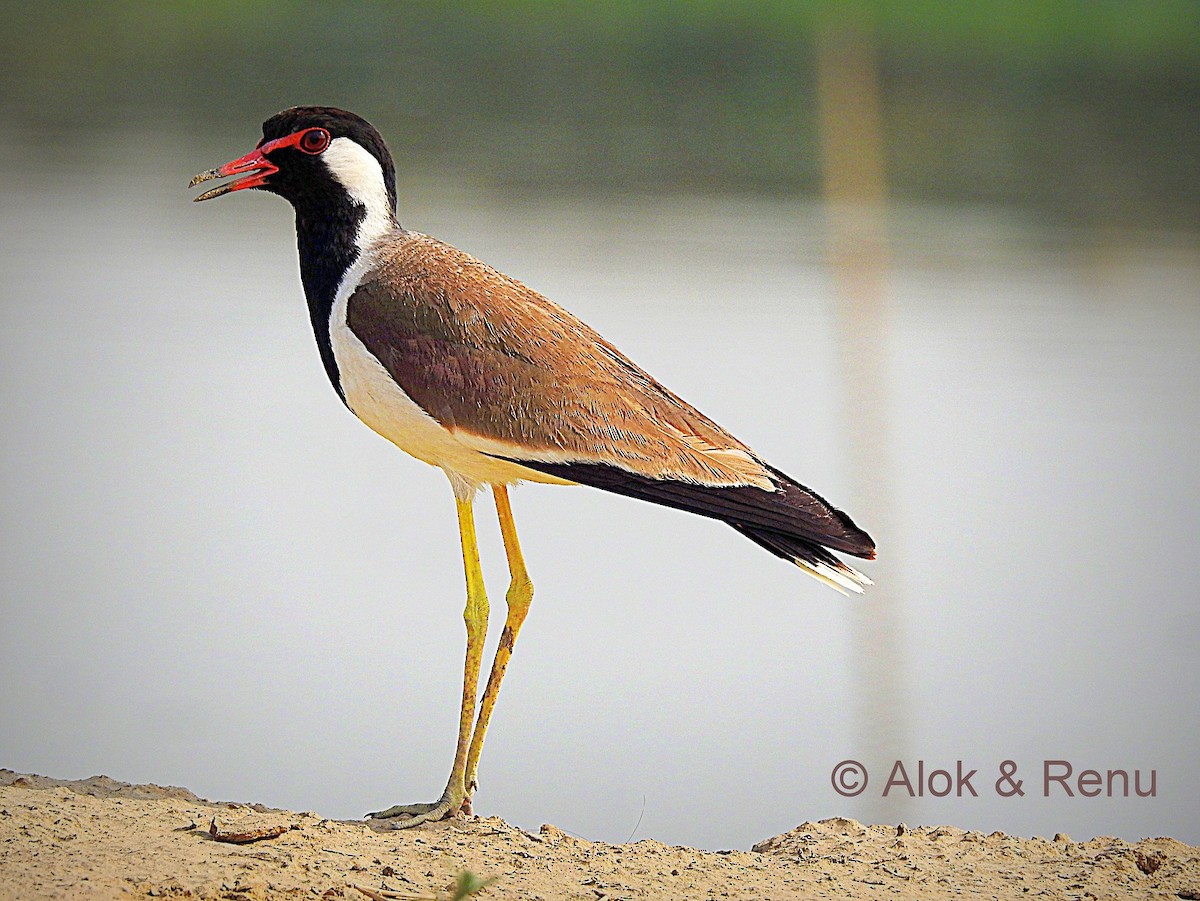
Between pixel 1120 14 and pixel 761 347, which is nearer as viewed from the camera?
pixel 761 347

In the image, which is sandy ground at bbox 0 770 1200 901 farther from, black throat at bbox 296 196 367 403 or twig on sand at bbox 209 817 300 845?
black throat at bbox 296 196 367 403

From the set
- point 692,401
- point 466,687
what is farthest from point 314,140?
point 692,401

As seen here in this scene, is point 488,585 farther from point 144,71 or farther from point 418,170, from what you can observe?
point 144,71

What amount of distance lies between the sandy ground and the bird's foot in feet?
0.09

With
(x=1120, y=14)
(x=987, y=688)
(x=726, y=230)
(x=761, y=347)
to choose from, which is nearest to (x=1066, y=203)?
(x=726, y=230)

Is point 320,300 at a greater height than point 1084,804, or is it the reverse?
point 320,300

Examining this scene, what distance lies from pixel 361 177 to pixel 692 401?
2.26 meters

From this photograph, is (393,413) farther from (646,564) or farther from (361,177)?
(646,564)

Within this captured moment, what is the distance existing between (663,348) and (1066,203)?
3447mm

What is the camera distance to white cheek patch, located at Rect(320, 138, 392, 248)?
123 inches

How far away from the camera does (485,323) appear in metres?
3.04

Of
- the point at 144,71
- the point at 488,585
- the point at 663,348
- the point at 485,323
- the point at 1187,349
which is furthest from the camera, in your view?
the point at 144,71

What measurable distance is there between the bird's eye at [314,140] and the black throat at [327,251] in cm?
11

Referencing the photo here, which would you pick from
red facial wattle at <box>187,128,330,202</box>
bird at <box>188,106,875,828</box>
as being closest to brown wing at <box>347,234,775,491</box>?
bird at <box>188,106,875,828</box>
